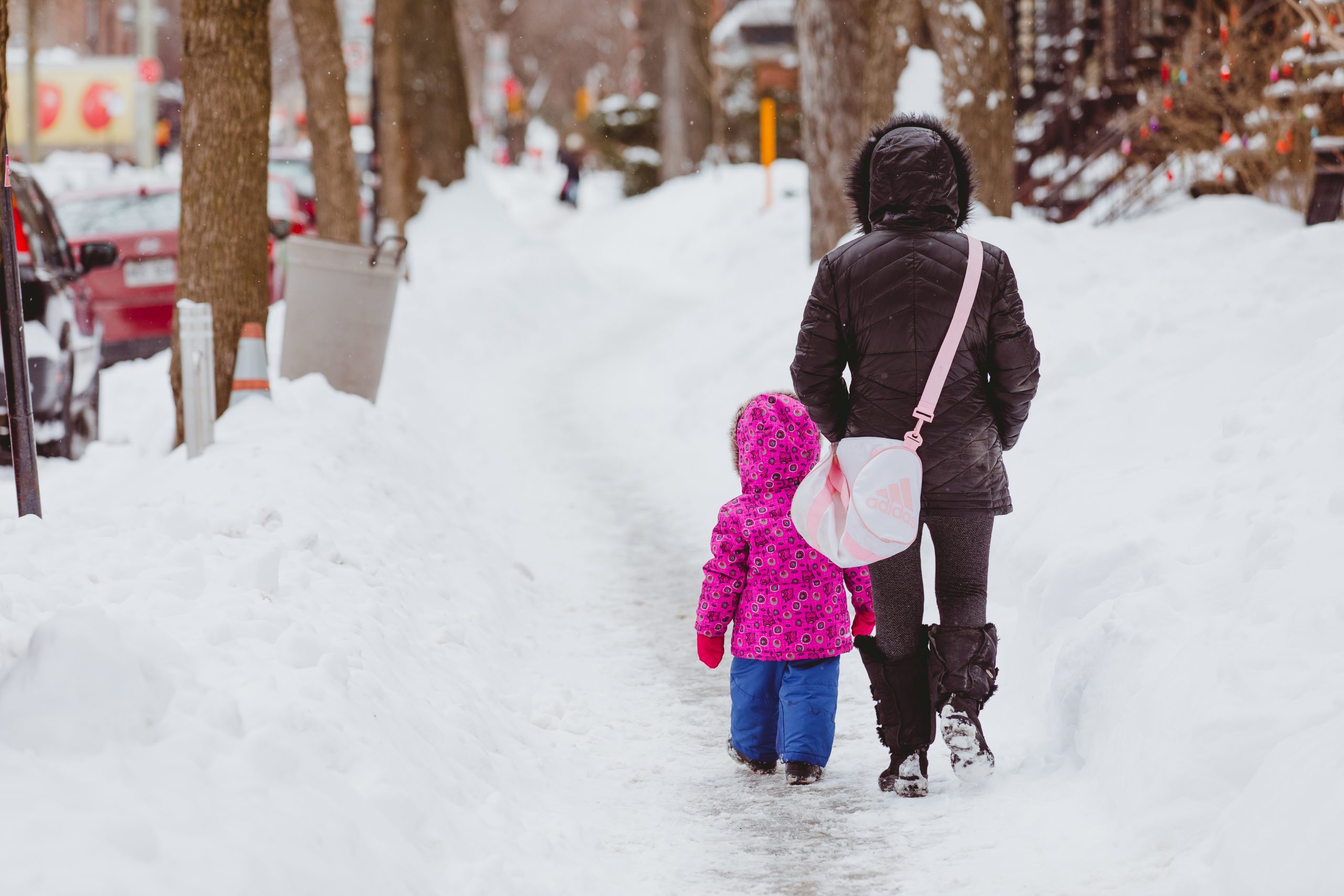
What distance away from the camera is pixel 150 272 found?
1320cm

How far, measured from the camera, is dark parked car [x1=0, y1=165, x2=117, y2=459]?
30.0 ft

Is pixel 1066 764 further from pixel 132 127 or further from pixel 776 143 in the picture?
pixel 132 127

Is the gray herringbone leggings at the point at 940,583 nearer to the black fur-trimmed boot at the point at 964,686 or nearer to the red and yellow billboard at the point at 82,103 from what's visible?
the black fur-trimmed boot at the point at 964,686

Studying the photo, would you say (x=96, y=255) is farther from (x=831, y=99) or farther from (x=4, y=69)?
(x=831, y=99)

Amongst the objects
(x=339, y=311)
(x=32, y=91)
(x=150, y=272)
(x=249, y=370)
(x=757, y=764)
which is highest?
(x=32, y=91)

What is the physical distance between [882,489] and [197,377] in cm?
440

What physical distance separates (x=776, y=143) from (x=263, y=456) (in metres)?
28.7

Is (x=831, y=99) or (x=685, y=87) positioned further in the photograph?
(x=685, y=87)

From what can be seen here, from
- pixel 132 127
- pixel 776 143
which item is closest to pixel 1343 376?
pixel 776 143

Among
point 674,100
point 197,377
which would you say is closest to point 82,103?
point 674,100

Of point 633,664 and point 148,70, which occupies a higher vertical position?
point 148,70

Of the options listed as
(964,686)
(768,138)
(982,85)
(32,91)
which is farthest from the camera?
(32,91)

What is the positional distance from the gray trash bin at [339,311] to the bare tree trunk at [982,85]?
4.90m

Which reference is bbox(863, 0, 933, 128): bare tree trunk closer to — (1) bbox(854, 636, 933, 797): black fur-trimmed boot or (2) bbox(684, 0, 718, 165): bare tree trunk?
(1) bbox(854, 636, 933, 797): black fur-trimmed boot
